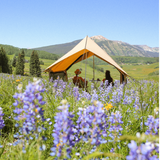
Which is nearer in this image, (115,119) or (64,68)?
(115,119)

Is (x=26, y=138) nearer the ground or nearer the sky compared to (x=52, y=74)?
nearer the ground

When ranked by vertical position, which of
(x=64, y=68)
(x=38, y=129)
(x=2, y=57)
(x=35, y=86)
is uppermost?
(x=2, y=57)

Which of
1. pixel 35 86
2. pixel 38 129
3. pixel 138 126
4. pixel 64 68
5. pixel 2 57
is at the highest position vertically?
pixel 2 57

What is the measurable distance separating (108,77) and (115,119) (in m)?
5.87

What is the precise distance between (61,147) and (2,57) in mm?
40101

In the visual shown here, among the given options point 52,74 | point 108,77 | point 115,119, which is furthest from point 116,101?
point 52,74

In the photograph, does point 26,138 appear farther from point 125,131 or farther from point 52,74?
Answer: point 52,74

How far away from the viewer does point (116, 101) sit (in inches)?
132

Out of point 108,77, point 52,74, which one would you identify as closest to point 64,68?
point 52,74

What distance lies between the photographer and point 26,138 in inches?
54.8

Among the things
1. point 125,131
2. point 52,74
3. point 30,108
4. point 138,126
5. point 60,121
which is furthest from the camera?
point 52,74

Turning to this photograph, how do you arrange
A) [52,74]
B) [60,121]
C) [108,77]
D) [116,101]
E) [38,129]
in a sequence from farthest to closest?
1. [52,74]
2. [108,77]
3. [116,101]
4. [38,129]
5. [60,121]

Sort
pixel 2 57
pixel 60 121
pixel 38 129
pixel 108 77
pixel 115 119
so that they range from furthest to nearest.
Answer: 1. pixel 2 57
2. pixel 108 77
3. pixel 115 119
4. pixel 38 129
5. pixel 60 121

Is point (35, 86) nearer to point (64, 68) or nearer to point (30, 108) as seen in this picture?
point (30, 108)
